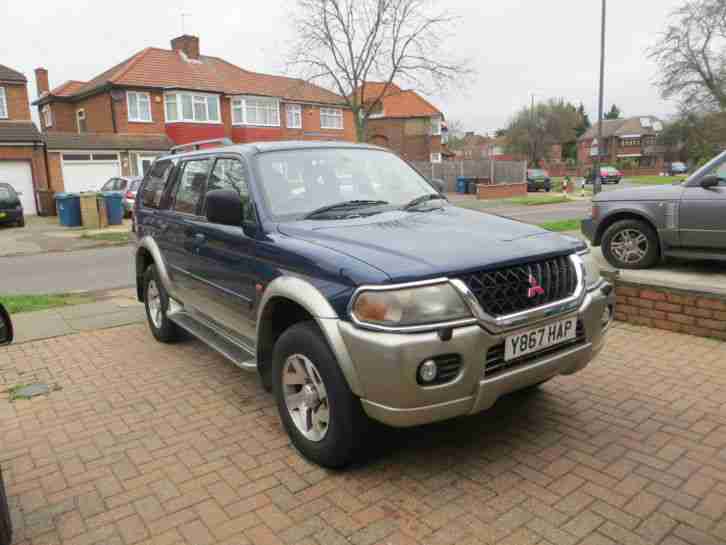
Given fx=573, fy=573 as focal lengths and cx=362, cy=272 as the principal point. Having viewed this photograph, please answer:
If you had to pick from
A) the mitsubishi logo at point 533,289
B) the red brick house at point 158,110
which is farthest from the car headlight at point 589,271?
the red brick house at point 158,110

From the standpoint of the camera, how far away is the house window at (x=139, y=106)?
106ft

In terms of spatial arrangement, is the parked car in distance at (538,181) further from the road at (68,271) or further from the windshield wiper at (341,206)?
the windshield wiper at (341,206)

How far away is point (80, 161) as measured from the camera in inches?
1158

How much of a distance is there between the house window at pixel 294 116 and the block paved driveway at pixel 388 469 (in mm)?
37021

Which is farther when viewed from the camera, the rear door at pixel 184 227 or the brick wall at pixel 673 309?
the brick wall at pixel 673 309

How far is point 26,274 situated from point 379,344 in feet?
35.4

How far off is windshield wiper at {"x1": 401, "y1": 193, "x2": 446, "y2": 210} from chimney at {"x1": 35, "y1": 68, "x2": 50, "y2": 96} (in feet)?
145

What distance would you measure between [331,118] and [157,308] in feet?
129

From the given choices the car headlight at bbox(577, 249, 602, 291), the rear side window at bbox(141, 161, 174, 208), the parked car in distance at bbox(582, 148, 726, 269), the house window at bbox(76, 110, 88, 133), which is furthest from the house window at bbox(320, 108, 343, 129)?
the car headlight at bbox(577, 249, 602, 291)

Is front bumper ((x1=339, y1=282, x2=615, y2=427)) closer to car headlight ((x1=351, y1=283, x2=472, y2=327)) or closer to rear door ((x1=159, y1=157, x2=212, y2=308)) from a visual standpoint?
car headlight ((x1=351, y1=283, x2=472, y2=327))

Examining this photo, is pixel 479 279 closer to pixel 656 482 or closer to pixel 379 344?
pixel 379 344

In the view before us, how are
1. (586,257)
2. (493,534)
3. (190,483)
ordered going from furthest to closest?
(586,257), (190,483), (493,534)

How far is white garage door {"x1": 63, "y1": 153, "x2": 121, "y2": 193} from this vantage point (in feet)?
95.2

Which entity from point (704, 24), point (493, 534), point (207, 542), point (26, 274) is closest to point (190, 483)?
point (207, 542)
